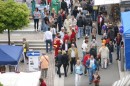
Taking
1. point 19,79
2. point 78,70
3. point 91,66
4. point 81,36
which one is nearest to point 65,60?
point 91,66

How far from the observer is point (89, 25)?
1331 inches

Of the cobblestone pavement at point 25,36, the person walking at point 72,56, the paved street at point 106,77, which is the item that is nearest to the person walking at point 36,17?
the cobblestone pavement at point 25,36

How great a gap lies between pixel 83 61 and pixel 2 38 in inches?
322

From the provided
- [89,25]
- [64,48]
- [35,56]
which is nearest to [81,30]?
[89,25]

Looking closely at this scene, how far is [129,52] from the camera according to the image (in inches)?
1088

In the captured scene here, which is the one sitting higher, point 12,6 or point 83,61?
point 12,6

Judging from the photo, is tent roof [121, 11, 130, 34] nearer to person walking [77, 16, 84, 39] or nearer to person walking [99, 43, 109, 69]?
person walking [99, 43, 109, 69]

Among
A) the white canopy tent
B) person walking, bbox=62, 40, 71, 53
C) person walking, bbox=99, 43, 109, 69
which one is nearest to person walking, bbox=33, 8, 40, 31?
person walking, bbox=62, 40, 71, 53

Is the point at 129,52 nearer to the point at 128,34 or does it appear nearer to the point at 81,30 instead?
the point at 128,34

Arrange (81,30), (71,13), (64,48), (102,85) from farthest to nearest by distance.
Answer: (71,13)
(81,30)
(64,48)
(102,85)

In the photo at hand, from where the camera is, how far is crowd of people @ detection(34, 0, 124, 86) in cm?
2712

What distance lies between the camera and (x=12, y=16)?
3077 cm

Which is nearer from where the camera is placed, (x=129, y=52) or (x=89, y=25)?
(x=129, y=52)

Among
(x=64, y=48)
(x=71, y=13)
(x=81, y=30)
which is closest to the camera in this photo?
(x=64, y=48)
